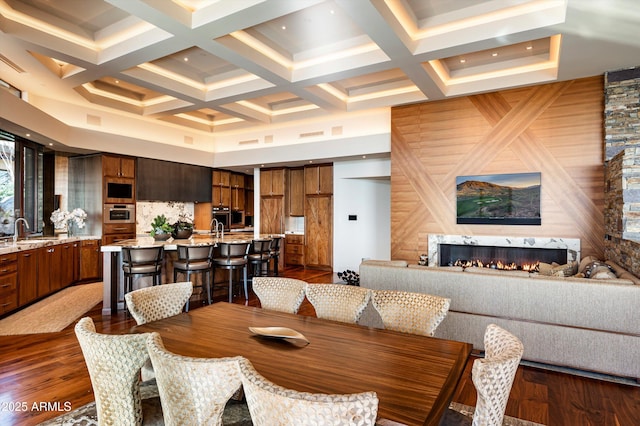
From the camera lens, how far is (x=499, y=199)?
6.01 m

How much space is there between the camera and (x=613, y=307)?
2.89 metres

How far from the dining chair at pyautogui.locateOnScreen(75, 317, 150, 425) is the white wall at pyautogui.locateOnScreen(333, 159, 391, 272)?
710 cm

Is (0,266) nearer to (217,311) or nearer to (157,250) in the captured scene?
(157,250)

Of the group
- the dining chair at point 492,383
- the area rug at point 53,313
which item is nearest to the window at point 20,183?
the area rug at point 53,313

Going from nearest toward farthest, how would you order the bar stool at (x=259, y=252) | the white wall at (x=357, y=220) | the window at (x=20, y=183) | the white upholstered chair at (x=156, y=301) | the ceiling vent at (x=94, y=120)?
1. the white upholstered chair at (x=156, y=301)
2. the window at (x=20, y=183)
3. the bar stool at (x=259, y=252)
4. the ceiling vent at (x=94, y=120)
5. the white wall at (x=357, y=220)

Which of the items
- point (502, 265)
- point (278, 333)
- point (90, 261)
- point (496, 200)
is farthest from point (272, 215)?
point (278, 333)

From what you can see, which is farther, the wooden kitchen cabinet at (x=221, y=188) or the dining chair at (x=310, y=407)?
the wooden kitchen cabinet at (x=221, y=188)

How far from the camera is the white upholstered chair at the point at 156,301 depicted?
2216mm

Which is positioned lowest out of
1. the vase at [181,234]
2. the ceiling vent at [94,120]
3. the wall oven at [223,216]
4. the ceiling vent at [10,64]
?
the vase at [181,234]

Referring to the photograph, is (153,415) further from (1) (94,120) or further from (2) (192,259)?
(1) (94,120)

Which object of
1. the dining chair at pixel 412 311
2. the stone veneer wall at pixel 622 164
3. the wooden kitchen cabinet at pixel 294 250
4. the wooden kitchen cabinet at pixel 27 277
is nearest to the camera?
the dining chair at pixel 412 311

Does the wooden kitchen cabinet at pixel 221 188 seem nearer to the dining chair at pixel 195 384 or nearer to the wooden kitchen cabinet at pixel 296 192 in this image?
the wooden kitchen cabinet at pixel 296 192

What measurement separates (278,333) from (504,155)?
5534mm

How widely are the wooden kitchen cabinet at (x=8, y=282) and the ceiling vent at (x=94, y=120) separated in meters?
3.38
